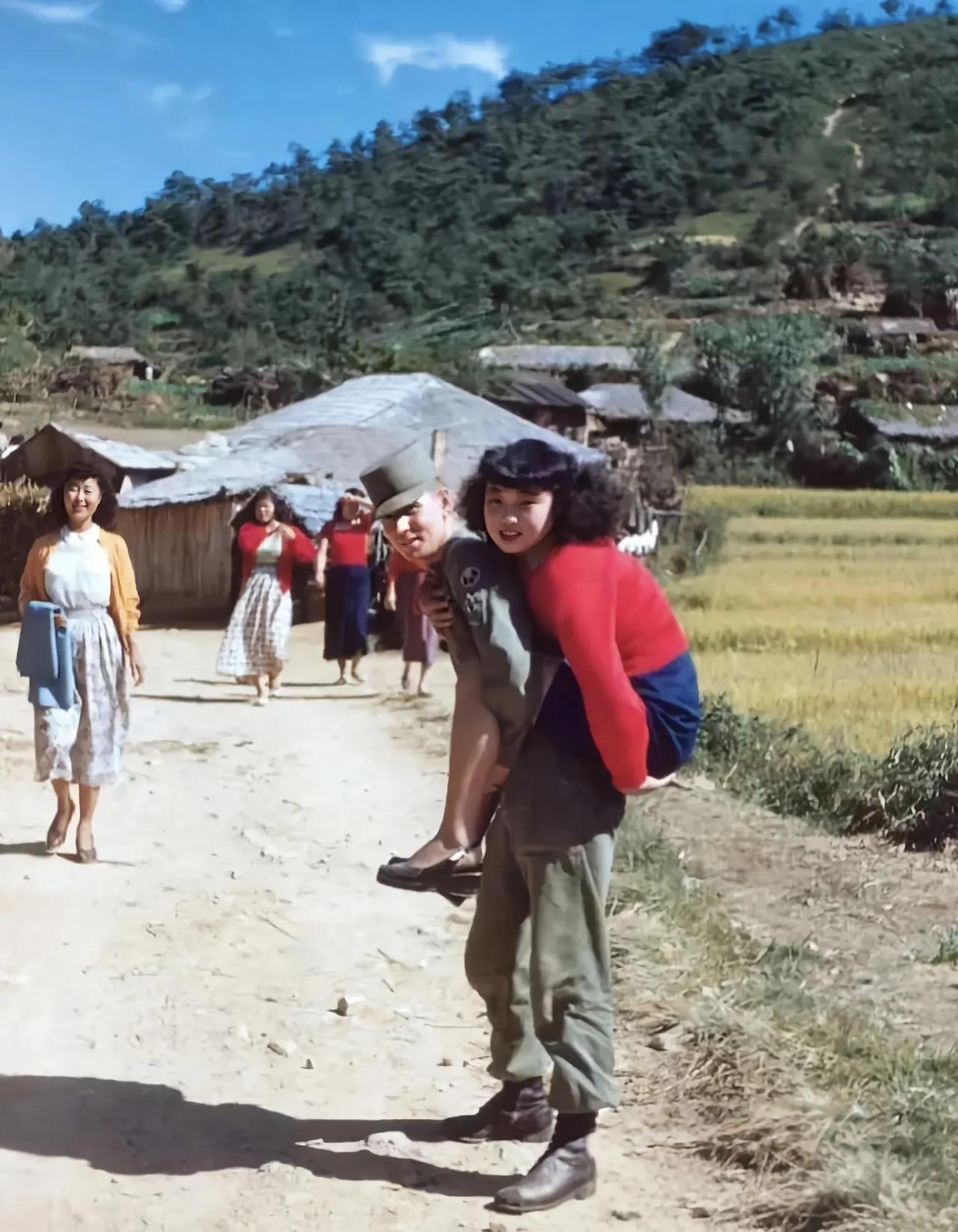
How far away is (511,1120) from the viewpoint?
3.85 meters

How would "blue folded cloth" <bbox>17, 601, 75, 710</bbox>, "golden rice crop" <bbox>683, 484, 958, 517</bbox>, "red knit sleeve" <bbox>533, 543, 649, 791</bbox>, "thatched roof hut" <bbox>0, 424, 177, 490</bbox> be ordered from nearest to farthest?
"red knit sleeve" <bbox>533, 543, 649, 791</bbox>
"blue folded cloth" <bbox>17, 601, 75, 710</bbox>
"thatched roof hut" <bbox>0, 424, 177, 490</bbox>
"golden rice crop" <bbox>683, 484, 958, 517</bbox>

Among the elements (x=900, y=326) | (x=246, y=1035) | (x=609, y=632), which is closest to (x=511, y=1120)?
(x=246, y=1035)

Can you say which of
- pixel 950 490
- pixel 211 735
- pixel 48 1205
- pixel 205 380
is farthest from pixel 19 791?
pixel 205 380

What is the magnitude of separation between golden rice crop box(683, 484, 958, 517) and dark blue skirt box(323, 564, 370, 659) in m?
10.2

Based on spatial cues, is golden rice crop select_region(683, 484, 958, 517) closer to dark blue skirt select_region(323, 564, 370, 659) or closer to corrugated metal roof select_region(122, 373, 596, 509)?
corrugated metal roof select_region(122, 373, 596, 509)

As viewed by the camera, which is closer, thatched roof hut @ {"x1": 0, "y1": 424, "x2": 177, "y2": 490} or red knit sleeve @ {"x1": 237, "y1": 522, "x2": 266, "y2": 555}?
red knit sleeve @ {"x1": 237, "y1": 522, "x2": 266, "y2": 555}

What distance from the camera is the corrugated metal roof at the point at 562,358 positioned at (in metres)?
51.4

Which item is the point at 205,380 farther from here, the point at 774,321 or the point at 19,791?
the point at 19,791

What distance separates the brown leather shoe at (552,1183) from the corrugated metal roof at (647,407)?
42326 millimetres

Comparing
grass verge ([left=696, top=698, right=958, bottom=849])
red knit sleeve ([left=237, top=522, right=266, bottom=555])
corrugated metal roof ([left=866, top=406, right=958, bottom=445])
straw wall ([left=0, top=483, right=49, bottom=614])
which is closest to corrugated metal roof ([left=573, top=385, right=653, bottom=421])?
corrugated metal roof ([left=866, top=406, right=958, bottom=445])

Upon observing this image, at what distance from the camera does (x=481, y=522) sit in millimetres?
3562

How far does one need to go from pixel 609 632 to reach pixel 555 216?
85535 millimetres

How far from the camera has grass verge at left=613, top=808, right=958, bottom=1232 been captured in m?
3.50

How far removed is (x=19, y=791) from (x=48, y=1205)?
4868mm
